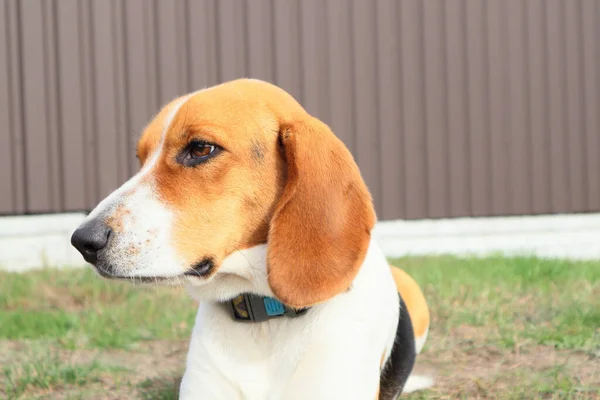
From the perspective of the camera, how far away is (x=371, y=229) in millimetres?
2879

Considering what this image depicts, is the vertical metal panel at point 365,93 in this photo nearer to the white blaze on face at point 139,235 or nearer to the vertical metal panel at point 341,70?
the vertical metal panel at point 341,70

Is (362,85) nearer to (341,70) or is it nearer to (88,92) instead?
(341,70)

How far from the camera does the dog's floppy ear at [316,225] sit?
2.77 meters

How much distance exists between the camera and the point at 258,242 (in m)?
2.91

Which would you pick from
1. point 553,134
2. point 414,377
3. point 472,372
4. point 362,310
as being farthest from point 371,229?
point 553,134

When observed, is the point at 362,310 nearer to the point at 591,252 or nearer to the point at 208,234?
the point at 208,234

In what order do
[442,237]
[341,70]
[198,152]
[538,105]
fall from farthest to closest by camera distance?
[538,105], [442,237], [341,70], [198,152]

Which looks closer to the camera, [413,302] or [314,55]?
[413,302]

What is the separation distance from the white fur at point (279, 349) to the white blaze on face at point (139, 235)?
0.29 m

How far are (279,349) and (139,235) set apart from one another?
2.36ft

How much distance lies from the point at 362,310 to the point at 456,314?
2934 millimetres

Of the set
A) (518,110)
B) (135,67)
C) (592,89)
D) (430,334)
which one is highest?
(135,67)

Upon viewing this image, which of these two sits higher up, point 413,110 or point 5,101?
point 5,101

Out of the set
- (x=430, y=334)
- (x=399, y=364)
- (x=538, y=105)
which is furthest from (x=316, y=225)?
(x=538, y=105)
